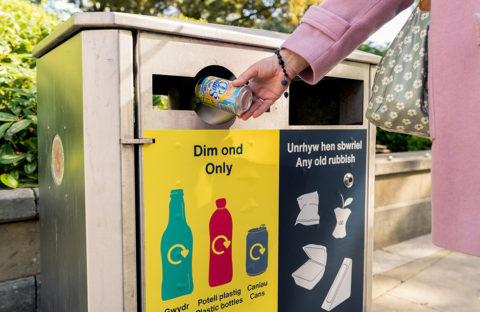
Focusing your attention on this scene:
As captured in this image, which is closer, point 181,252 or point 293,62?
point 293,62

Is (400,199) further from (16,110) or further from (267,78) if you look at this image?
(16,110)

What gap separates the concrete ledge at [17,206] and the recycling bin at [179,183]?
137 millimetres

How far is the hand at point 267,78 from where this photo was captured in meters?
1.38

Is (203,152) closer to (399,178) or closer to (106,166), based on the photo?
(106,166)

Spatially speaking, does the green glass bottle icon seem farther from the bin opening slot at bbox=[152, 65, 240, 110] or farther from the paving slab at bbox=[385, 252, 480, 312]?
the paving slab at bbox=[385, 252, 480, 312]

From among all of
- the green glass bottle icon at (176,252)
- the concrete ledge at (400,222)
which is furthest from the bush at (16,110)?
the concrete ledge at (400,222)

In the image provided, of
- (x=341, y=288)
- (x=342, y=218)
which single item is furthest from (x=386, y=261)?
(x=342, y=218)

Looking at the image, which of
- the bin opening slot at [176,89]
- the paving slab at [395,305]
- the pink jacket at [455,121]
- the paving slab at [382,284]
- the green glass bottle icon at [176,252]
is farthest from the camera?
the paving slab at [382,284]

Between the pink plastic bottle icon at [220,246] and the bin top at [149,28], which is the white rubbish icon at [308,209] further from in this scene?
the bin top at [149,28]

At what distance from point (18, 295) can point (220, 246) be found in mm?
1219

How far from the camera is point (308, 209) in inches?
75.4

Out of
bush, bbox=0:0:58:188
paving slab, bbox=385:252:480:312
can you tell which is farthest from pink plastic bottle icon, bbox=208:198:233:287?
paving slab, bbox=385:252:480:312

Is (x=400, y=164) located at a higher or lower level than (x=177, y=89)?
lower

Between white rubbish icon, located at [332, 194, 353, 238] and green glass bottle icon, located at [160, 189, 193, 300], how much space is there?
0.81 metres
